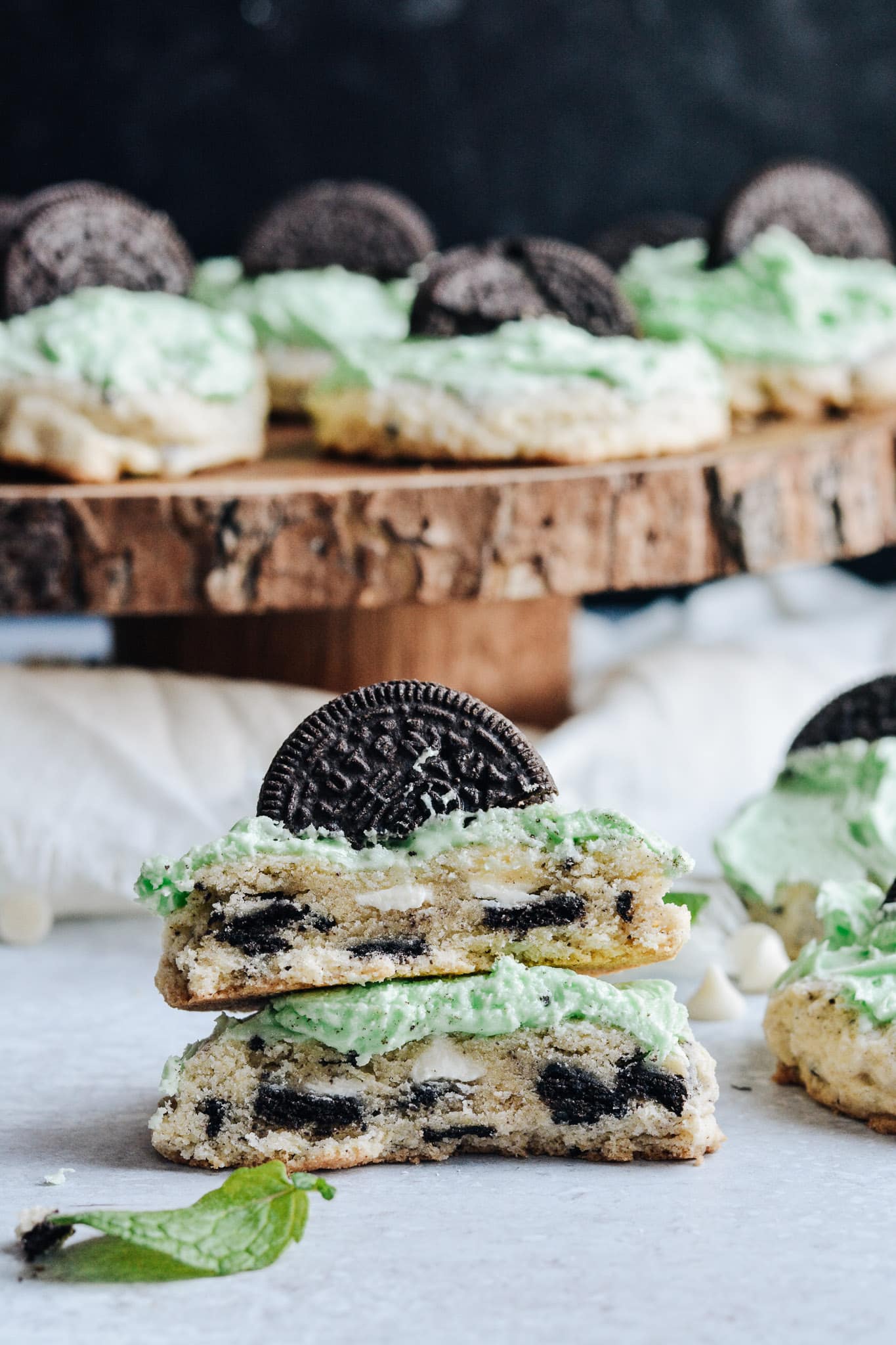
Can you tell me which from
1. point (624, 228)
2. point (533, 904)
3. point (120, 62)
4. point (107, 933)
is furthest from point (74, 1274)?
point (120, 62)

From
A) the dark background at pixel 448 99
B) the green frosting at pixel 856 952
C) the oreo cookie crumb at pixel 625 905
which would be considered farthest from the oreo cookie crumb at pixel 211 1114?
the dark background at pixel 448 99

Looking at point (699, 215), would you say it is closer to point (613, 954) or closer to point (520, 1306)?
point (613, 954)

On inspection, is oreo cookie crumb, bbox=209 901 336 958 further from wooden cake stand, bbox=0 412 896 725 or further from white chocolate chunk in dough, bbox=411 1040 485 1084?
wooden cake stand, bbox=0 412 896 725

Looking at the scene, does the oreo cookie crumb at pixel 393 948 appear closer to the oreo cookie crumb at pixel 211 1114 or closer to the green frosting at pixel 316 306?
the oreo cookie crumb at pixel 211 1114

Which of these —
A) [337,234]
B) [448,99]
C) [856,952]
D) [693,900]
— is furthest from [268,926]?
[448,99]

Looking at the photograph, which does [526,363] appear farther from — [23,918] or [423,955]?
[423,955]

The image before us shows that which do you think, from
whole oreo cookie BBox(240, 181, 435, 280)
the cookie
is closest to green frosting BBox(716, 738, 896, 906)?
the cookie
